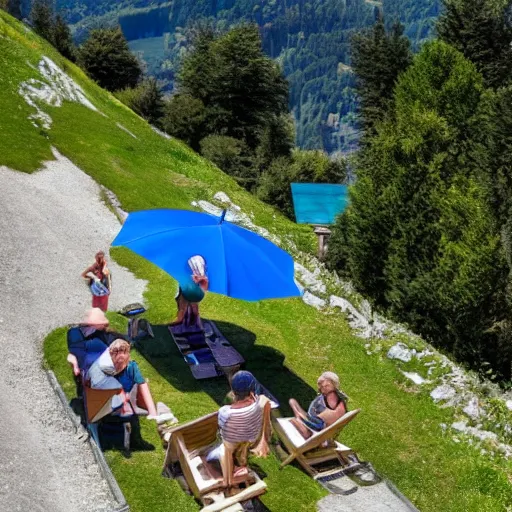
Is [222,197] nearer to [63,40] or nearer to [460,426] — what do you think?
[460,426]

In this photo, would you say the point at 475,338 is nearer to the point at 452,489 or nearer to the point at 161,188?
the point at 452,489

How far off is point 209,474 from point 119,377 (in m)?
2.42

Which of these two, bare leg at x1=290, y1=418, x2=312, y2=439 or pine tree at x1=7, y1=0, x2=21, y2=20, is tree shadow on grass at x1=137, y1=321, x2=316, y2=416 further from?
pine tree at x1=7, y1=0, x2=21, y2=20

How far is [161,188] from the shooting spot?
2903cm

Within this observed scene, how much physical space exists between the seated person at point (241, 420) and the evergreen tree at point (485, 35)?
150 feet

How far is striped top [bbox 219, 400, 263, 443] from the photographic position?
988 cm

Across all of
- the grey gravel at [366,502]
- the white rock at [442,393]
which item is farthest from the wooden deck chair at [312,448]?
the white rock at [442,393]

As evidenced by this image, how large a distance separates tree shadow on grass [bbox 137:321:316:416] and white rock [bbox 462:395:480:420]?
3.84 meters

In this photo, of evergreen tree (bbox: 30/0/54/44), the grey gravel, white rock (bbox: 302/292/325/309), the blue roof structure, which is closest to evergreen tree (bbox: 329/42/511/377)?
white rock (bbox: 302/292/325/309)

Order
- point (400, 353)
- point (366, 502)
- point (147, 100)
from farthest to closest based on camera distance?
point (147, 100) < point (400, 353) < point (366, 502)

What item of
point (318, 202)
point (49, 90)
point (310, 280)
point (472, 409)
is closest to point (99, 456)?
point (472, 409)

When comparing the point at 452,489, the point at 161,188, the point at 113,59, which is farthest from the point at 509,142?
the point at 113,59

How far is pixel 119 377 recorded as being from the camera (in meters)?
11.3

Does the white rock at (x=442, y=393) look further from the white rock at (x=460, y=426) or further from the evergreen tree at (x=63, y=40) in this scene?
the evergreen tree at (x=63, y=40)
